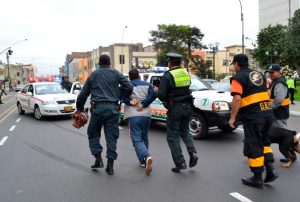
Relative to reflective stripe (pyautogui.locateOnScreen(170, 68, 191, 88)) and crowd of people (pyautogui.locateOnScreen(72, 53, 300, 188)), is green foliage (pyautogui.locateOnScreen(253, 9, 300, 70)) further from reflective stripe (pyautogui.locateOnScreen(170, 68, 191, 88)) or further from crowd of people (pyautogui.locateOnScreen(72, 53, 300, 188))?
reflective stripe (pyautogui.locateOnScreen(170, 68, 191, 88))

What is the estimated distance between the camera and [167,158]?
7.06 meters

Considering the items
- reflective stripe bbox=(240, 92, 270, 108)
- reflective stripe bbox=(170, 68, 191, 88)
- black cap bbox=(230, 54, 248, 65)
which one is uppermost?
black cap bbox=(230, 54, 248, 65)

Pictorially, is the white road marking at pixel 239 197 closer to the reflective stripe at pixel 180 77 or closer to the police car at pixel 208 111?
the reflective stripe at pixel 180 77

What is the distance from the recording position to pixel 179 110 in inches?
233

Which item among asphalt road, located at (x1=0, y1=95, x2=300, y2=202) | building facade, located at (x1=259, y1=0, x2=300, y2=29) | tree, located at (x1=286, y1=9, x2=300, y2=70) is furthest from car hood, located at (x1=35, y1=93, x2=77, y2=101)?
building facade, located at (x1=259, y1=0, x2=300, y2=29)

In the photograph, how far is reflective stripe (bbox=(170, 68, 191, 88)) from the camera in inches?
232

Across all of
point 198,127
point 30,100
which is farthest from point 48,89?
point 198,127

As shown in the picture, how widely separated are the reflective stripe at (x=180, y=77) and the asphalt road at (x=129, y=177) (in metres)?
1.47

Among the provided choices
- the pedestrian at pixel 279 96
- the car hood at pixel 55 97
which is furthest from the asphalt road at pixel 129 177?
the car hood at pixel 55 97

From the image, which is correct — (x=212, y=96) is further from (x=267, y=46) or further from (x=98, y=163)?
(x=267, y=46)

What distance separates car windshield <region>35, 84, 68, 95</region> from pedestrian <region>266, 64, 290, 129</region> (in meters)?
10.6

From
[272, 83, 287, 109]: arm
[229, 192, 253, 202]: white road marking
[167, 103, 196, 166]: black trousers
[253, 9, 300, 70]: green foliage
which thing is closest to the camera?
[229, 192, 253, 202]: white road marking

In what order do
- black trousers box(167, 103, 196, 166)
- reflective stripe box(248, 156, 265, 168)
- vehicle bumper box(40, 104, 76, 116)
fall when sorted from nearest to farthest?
reflective stripe box(248, 156, 265, 168)
black trousers box(167, 103, 196, 166)
vehicle bumper box(40, 104, 76, 116)

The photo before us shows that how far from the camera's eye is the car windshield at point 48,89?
592 inches
